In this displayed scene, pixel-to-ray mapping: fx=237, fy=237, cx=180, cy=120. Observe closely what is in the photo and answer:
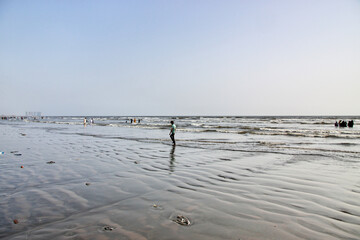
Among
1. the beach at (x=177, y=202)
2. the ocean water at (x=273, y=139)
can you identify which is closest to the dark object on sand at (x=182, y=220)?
the beach at (x=177, y=202)

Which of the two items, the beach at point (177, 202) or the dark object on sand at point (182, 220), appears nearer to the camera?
the beach at point (177, 202)

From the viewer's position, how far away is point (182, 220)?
4.42m

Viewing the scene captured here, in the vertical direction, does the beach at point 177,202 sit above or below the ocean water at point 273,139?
above

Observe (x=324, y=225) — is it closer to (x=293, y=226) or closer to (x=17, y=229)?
(x=293, y=226)

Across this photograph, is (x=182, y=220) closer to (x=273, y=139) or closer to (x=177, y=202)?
(x=177, y=202)

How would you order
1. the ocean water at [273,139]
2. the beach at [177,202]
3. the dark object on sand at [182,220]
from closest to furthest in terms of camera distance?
the beach at [177,202], the dark object on sand at [182,220], the ocean water at [273,139]

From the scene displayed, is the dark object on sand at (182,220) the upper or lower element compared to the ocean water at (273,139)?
upper

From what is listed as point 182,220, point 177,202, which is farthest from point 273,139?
point 182,220

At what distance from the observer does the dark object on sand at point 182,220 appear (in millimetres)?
4291

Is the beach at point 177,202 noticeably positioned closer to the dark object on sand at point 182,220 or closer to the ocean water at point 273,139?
the dark object on sand at point 182,220

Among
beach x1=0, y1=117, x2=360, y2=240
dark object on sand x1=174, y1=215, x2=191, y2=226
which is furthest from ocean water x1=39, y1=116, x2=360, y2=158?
dark object on sand x1=174, y1=215, x2=191, y2=226

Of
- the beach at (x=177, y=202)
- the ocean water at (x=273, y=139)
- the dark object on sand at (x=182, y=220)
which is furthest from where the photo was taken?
the ocean water at (x=273, y=139)

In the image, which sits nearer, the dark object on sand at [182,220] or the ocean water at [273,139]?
the dark object on sand at [182,220]

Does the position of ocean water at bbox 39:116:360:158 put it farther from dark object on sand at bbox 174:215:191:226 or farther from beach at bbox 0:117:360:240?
dark object on sand at bbox 174:215:191:226
